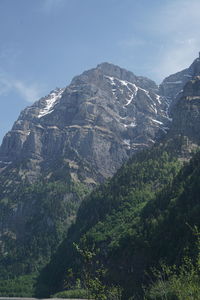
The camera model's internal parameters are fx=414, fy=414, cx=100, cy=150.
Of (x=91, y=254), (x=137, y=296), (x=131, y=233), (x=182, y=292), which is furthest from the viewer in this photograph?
(x=131, y=233)

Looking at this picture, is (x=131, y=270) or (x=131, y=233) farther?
(x=131, y=233)

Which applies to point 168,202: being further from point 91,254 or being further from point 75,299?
point 91,254

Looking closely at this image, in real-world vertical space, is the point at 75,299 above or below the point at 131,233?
A: below

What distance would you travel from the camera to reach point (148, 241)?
490 feet

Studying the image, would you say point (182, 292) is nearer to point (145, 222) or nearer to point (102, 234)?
point (145, 222)

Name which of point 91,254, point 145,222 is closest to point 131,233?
point 145,222

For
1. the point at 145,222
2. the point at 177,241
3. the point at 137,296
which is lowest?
the point at 137,296

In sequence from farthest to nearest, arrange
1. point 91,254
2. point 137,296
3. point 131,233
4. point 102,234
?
1. point 102,234
2. point 131,233
3. point 137,296
4. point 91,254

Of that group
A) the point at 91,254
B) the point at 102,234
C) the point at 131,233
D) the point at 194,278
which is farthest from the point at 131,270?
the point at 91,254

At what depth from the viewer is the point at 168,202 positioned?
168m

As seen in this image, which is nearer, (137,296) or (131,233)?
(137,296)

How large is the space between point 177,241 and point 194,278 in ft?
327

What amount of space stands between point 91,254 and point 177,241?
379 feet

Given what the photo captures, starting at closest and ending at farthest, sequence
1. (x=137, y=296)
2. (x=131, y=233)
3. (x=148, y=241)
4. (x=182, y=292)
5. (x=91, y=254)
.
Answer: (x=91, y=254)
(x=182, y=292)
(x=137, y=296)
(x=148, y=241)
(x=131, y=233)
